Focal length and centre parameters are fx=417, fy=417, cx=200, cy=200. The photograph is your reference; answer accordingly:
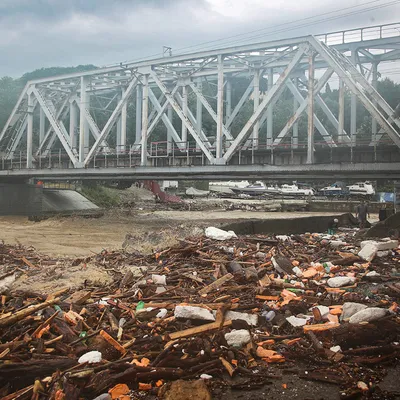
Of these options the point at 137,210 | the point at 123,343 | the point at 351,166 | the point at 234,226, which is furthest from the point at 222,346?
the point at 137,210

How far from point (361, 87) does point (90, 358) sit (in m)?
22.2

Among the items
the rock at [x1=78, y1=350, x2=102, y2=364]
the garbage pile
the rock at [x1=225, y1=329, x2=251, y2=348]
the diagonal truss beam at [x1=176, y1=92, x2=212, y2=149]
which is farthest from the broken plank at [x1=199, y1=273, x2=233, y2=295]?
the diagonal truss beam at [x1=176, y1=92, x2=212, y2=149]

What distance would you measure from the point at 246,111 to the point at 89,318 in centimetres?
6186

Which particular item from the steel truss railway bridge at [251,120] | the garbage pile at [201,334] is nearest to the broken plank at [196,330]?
the garbage pile at [201,334]

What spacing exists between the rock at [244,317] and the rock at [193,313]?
11.7 inches

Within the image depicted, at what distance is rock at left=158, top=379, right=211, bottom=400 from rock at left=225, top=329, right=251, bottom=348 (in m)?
1.01

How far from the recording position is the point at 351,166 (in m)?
21.9

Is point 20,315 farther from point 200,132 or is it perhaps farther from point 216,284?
point 200,132

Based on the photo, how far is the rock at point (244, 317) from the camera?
6353mm

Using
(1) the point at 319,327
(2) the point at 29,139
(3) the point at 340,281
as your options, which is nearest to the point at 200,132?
(2) the point at 29,139

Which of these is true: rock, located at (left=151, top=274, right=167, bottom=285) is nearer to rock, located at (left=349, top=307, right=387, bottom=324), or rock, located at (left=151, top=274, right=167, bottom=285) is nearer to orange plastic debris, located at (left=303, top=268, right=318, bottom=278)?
orange plastic debris, located at (left=303, top=268, right=318, bottom=278)

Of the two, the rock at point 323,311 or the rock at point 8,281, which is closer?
the rock at point 323,311

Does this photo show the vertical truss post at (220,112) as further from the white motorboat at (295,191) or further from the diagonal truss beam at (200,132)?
the white motorboat at (295,191)

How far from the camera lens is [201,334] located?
5.77 meters
